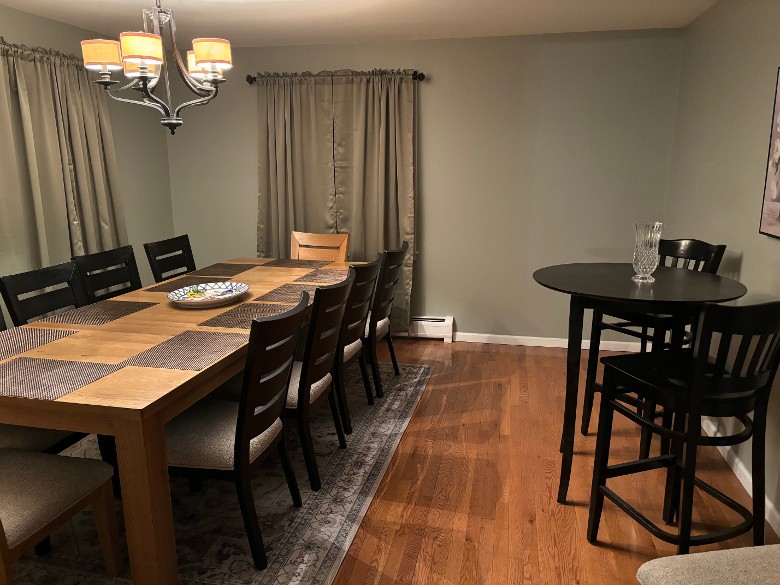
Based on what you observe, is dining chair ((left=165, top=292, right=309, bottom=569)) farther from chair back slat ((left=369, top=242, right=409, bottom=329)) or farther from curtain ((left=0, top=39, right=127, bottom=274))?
curtain ((left=0, top=39, right=127, bottom=274))

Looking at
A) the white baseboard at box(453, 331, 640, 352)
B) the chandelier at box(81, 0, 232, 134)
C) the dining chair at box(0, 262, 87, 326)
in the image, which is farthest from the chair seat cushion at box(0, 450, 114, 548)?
the white baseboard at box(453, 331, 640, 352)

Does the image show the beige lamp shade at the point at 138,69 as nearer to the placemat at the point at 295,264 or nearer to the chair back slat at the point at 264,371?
the chair back slat at the point at 264,371

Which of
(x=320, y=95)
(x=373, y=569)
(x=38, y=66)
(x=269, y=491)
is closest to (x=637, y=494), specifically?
(x=373, y=569)

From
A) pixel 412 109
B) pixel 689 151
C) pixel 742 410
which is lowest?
pixel 742 410

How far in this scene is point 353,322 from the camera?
2723mm

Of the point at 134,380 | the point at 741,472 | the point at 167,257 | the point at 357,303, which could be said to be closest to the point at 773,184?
the point at 741,472

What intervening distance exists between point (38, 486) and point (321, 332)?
3.45 feet

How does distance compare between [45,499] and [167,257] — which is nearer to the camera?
[45,499]

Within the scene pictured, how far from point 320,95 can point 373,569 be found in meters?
3.47

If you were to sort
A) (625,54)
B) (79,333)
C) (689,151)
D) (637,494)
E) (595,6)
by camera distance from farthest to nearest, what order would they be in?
(625,54)
(689,151)
(595,6)
(637,494)
(79,333)

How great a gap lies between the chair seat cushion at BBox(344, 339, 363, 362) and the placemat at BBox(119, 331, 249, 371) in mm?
836

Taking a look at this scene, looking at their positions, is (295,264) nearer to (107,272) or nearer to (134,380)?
(107,272)

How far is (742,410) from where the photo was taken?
185 centimetres

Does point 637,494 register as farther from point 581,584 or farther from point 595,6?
point 595,6
